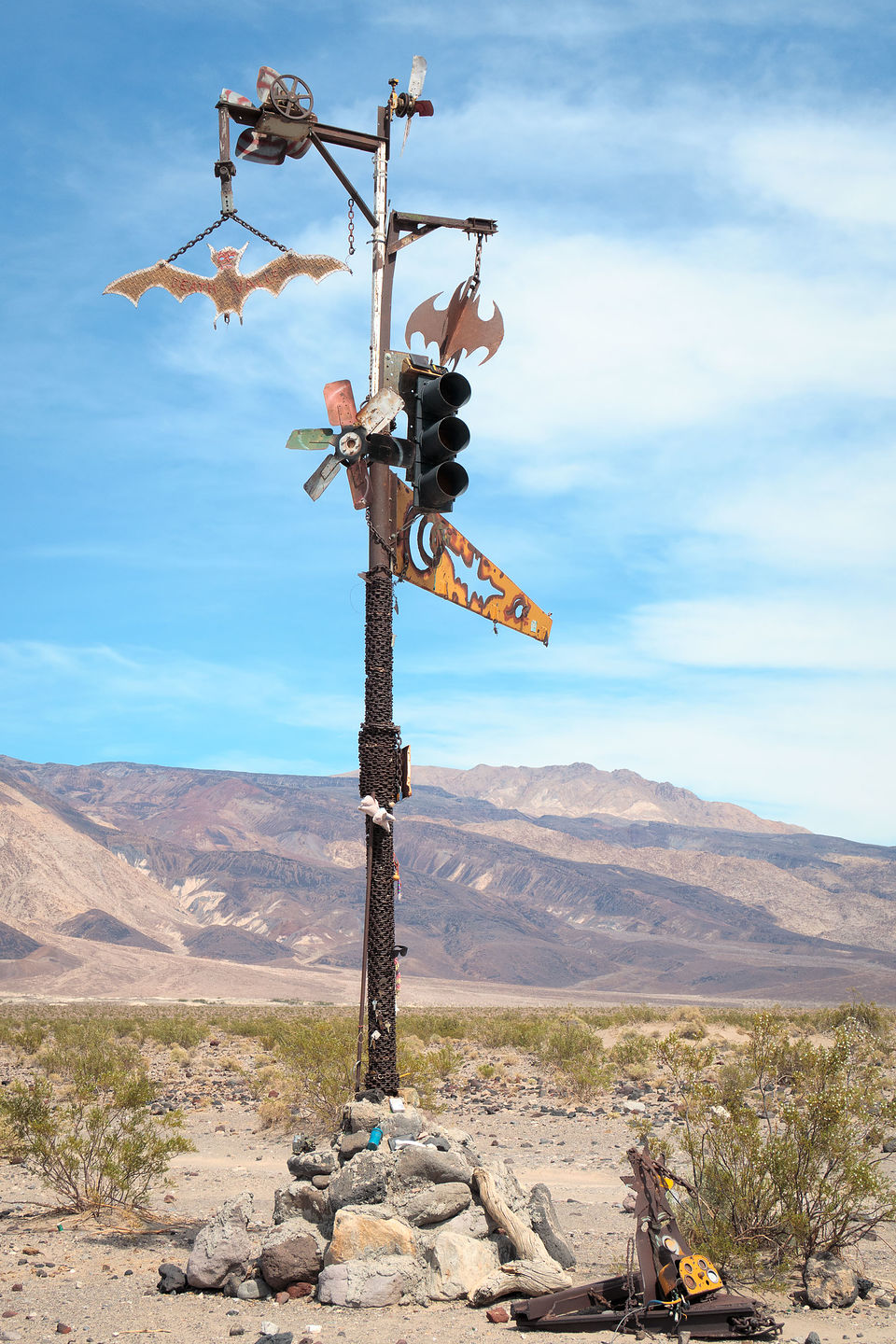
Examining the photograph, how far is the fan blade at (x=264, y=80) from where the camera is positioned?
24.8 feet

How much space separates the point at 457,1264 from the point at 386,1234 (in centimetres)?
51

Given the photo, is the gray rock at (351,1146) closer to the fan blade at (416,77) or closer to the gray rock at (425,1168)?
the gray rock at (425,1168)

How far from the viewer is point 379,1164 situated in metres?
6.99

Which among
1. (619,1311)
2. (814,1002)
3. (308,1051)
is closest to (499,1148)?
(308,1051)

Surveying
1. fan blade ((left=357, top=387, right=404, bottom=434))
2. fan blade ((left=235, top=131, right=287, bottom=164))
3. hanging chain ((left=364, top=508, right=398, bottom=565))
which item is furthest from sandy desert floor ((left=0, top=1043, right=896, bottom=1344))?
fan blade ((left=235, top=131, right=287, bottom=164))

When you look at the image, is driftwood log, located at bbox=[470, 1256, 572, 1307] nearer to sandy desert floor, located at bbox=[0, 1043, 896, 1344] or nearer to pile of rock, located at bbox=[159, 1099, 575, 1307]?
pile of rock, located at bbox=[159, 1099, 575, 1307]

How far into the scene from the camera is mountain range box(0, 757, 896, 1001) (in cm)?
7756

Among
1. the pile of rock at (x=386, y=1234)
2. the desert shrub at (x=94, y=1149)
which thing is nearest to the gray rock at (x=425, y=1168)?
the pile of rock at (x=386, y=1234)

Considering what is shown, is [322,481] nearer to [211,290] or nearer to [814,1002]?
[211,290]

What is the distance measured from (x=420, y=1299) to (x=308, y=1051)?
21.0ft

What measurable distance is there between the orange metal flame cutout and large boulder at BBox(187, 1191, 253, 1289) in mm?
4801

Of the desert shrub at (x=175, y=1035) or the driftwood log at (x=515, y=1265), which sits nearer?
the driftwood log at (x=515, y=1265)

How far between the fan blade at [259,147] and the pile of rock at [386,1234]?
712cm

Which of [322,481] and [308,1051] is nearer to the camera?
[322,481]
